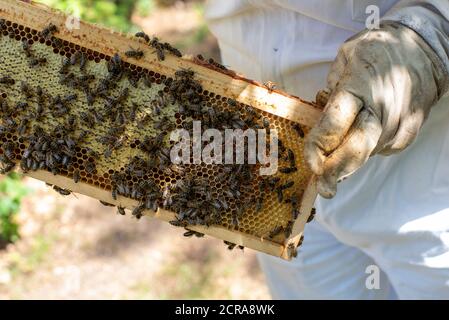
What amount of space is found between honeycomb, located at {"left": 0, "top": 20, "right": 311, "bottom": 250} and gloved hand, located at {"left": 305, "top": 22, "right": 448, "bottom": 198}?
35 centimetres

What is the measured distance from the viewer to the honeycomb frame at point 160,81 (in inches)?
123

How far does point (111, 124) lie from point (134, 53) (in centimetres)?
38

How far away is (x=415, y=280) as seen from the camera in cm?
385

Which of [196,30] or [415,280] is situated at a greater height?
[196,30]

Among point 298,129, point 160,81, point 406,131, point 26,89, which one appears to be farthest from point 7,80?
point 406,131

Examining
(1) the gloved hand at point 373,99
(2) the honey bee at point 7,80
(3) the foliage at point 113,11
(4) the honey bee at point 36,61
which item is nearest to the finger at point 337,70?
(1) the gloved hand at point 373,99

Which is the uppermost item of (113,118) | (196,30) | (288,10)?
(196,30)

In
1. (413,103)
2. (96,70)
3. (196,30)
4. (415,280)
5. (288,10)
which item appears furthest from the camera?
(196,30)

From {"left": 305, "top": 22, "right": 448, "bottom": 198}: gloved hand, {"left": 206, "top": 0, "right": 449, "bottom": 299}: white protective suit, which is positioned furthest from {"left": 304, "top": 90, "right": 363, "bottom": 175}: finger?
{"left": 206, "top": 0, "right": 449, "bottom": 299}: white protective suit

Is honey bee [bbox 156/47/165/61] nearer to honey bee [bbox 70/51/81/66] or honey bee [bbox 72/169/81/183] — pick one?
honey bee [bbox 70/51/81/66]

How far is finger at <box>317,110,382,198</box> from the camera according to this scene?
2.81 meters

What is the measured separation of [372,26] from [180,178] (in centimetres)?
122

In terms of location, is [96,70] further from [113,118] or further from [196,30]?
[196,30]
